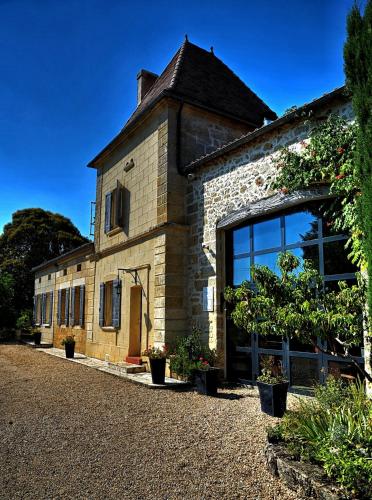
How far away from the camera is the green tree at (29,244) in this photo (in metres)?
23.2

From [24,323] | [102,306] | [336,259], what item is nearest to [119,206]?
[102,306]

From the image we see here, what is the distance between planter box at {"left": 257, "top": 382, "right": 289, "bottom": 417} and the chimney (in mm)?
10399

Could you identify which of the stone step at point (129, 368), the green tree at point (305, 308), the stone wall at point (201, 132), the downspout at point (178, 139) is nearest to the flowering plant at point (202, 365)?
the green tree at point (305, 308)

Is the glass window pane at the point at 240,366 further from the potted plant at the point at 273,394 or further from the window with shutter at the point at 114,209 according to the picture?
the window with shutter at the point at 114,209

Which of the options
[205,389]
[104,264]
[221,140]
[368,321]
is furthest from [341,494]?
[104,264]

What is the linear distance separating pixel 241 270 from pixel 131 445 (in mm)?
4022

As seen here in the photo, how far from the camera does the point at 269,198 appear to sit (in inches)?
244

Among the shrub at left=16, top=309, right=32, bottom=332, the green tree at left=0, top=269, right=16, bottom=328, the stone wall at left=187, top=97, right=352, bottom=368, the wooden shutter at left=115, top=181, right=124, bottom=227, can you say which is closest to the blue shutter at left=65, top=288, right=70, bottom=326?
the wooden shutter at left=115, top=181, right=124, bottom=227

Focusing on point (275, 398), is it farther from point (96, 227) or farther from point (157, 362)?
point (96, 227)

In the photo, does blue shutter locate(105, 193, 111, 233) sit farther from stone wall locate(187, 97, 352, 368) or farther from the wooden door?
stone wall locate(187, 97, 352, 368)

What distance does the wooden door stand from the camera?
9.21 meters

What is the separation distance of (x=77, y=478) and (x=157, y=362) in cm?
389

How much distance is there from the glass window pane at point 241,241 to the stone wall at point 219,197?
281mm

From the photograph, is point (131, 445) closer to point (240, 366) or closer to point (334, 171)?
point (240, 366)
